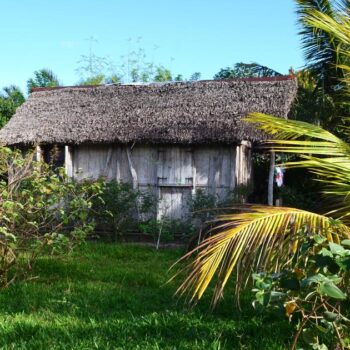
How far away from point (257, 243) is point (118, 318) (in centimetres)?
176

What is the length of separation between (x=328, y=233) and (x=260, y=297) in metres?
1.03

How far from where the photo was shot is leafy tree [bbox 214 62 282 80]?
13863 mm

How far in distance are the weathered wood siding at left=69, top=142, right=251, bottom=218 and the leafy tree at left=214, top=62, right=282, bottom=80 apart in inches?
118

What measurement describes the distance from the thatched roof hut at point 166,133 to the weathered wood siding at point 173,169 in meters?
0.02

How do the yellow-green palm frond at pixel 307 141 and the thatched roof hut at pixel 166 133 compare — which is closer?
the yellow-green palm frond at pixel 307 141

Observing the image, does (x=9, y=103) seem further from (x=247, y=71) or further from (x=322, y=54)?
(x=322, y=54)

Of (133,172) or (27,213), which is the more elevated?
(133,172)

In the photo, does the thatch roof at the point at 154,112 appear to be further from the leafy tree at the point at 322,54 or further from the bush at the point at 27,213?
A: the bush at the point at 27,213

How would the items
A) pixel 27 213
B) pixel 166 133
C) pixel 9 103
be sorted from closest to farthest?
pixel 27 213 < pixel 166 133 < pixel 9 103

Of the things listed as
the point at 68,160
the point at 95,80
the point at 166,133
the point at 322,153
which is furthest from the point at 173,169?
the point at 95,80

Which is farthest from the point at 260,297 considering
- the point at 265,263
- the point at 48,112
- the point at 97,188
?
the point at 48,112

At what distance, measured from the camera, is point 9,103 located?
59.8 feet

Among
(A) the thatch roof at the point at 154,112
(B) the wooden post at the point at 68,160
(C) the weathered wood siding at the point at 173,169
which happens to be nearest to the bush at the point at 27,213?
(C) the weathered wood siding at the point at 173,169

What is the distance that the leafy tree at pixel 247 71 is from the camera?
546 inches
